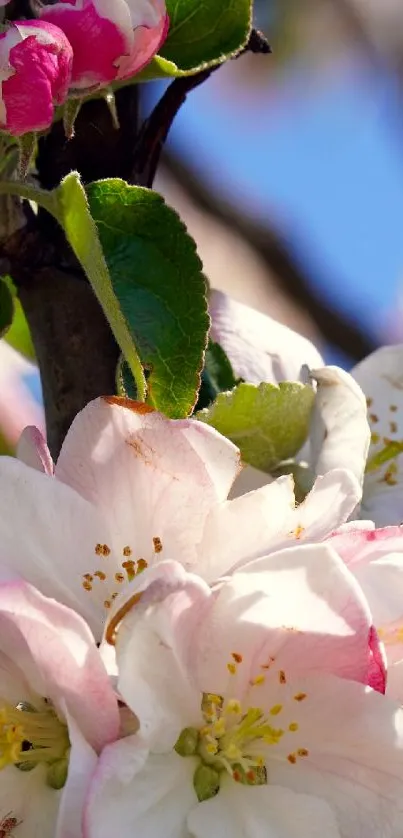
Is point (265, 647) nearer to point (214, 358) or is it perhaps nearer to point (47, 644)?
point (47, 644)

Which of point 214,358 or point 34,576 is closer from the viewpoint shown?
point 34,576

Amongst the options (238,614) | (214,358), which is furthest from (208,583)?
(214,358)

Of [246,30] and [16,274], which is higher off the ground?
[246,30]

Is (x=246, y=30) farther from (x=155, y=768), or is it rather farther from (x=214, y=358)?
(x=155, y=768)

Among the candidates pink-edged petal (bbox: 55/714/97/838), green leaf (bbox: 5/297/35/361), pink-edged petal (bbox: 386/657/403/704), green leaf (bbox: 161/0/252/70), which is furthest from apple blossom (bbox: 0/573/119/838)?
green leaf (bbox: 5/297/35/361)

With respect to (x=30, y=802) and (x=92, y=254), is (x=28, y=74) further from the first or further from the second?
(x=30, y=802)
